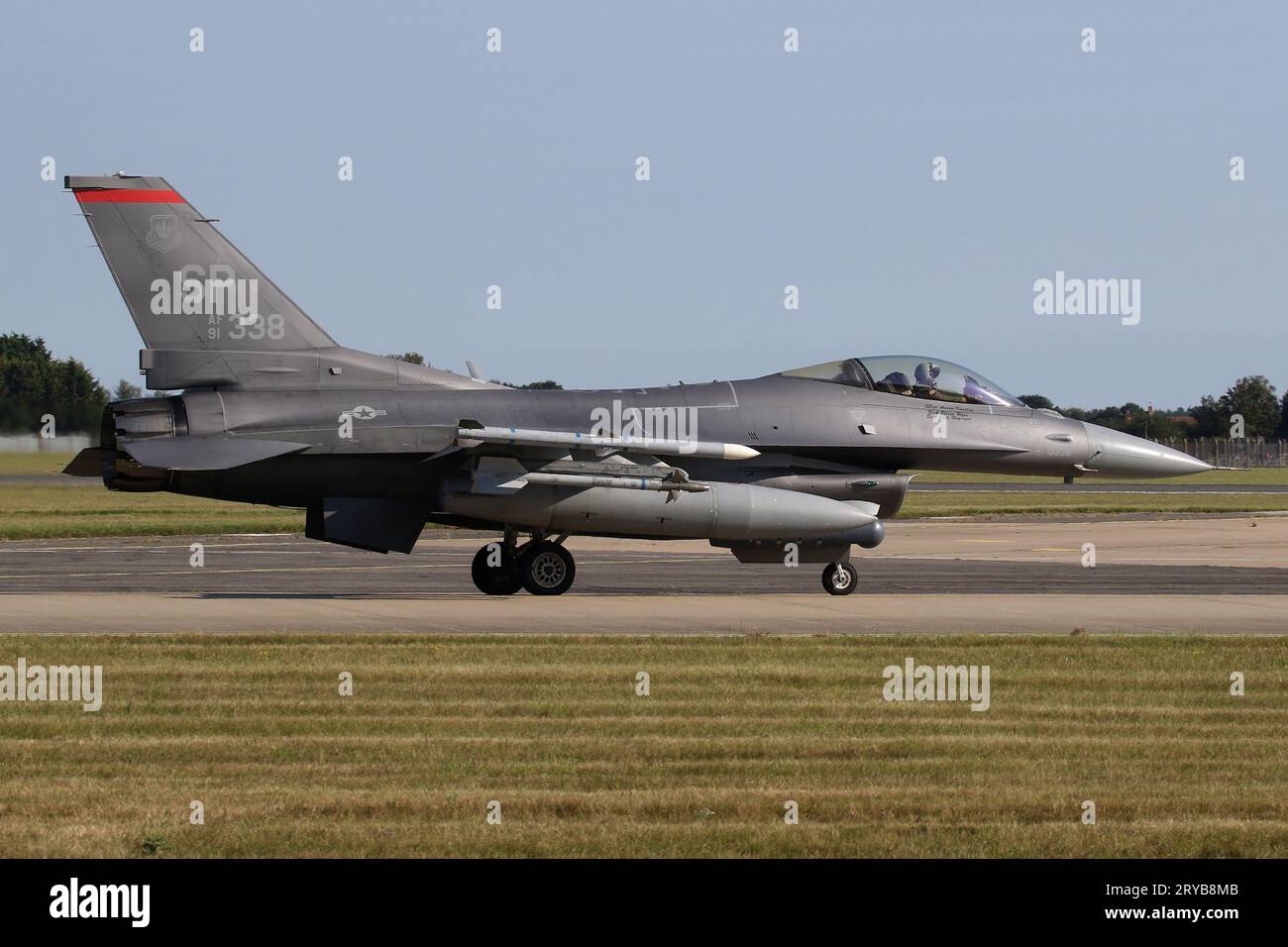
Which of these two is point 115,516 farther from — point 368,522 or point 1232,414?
point 1232,414

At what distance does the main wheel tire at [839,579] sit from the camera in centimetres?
2105

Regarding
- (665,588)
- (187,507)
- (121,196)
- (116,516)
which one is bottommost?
(665,588)

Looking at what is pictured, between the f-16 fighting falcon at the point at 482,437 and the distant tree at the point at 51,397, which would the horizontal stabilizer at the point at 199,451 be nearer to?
the f-16 fighting falcon at the point at 482,437

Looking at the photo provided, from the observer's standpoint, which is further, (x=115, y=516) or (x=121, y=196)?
(x=115, y=516)

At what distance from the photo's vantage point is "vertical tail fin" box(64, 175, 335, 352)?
18.9 metres

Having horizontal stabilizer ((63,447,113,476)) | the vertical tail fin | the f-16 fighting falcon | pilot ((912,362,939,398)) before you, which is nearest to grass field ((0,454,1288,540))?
horizontal stabilizer ((63,447,113,476))

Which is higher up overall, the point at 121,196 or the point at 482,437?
the point at 121,196

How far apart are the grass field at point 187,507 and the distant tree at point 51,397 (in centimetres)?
116

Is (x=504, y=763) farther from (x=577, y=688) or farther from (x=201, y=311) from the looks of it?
(x=201, y=311)

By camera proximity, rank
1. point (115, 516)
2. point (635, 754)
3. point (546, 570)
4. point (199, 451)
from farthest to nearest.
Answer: point (115, 516) < point (546, 570) < point (199, 451) < point (635, 754)

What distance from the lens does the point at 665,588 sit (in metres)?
22.1

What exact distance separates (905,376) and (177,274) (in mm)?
9883

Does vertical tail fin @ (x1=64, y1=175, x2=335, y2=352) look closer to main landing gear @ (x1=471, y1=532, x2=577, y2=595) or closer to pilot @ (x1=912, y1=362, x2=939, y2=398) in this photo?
main landing gear @ (x1=471, y1=532, x2=577, y2=595)

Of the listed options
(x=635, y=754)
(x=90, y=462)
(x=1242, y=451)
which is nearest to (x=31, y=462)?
(x=90, y=462)
